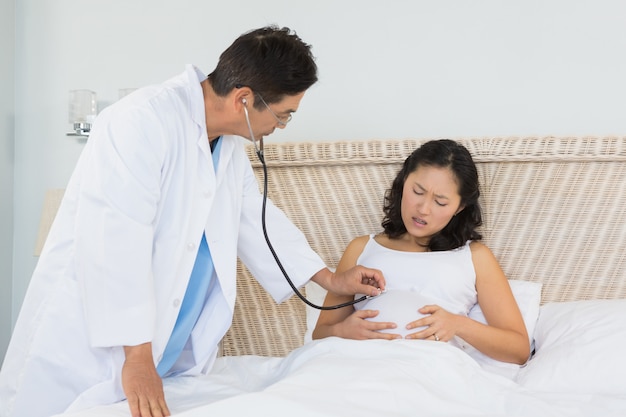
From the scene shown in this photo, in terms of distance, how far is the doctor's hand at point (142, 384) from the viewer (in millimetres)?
1218

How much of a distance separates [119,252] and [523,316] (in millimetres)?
1099

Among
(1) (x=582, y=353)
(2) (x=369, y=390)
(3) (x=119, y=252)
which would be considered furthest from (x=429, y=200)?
(3) (x=119, y=252)

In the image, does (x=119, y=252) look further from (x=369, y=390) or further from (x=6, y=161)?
(x=6, y=161)

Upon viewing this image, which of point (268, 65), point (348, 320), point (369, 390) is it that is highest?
point (268, 65)

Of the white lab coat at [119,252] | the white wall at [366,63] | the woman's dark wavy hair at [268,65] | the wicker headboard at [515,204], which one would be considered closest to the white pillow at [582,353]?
the wicker headboard at [515,204]

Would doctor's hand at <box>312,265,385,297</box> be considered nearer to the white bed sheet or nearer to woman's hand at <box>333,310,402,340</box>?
woman's hand at <box>333,310,402,340</box>

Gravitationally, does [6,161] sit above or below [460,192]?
below

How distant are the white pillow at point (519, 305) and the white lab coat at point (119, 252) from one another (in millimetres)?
477

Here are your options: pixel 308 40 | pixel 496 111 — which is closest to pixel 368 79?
pixel 308 40

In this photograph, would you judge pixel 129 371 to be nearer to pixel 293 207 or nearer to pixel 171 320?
pixel 171 320

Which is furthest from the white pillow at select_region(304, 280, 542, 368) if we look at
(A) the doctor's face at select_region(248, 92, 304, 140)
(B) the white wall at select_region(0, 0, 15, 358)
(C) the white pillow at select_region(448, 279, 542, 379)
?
(B) the white wall at select_region(0, 0, 15, 358)

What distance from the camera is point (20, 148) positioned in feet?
8.82

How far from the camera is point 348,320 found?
68.7 inches

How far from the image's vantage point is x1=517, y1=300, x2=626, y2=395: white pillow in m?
1.56
